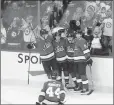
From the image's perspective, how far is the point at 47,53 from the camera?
546 cm

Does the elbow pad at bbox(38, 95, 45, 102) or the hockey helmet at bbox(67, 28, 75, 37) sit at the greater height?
the hockey helmet at bbox(67, 28, 75, 37)

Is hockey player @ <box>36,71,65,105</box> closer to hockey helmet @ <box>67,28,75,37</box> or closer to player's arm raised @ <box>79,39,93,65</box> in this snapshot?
player's arm raised @ <box>79,39,93,65</box>

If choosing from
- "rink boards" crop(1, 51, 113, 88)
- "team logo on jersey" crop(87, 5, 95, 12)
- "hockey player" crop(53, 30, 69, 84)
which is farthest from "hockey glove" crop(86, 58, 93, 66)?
"team logo on jersey" crop(87, 5, 95, 12)

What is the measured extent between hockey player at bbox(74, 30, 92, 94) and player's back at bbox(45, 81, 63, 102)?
3.02 feet

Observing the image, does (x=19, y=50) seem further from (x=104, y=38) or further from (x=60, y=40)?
(x=104, y=38)

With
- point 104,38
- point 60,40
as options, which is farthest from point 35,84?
point 104,38

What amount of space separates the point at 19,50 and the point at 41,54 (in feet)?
1.56

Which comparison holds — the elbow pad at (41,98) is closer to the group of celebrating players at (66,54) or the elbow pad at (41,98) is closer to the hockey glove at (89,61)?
the group of celebrating players at (66,54)

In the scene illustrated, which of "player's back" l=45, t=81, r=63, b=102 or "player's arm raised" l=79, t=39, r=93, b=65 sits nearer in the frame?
"player's back" l=45, t=81, r=63, b=102

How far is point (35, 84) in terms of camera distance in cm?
570

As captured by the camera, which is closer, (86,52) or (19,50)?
(86,52)

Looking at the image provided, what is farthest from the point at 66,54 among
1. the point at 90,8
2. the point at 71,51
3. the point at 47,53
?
the point at 90,8

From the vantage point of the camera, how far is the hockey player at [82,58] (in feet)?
17.3

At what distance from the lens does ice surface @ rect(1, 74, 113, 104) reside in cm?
500
